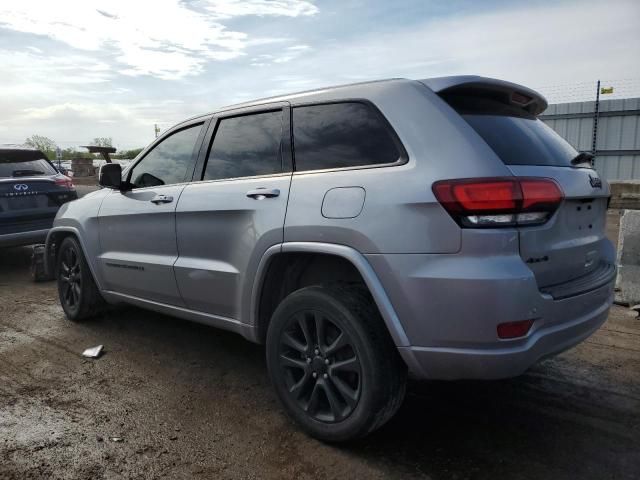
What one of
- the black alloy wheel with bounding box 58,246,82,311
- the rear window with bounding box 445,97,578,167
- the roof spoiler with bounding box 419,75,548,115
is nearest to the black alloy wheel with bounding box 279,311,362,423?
the rear window with bounding box 445,97,578,167

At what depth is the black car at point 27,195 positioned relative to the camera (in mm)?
6738

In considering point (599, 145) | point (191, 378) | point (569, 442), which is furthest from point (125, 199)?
point (599, 145)

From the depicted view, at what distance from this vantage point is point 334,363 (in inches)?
105

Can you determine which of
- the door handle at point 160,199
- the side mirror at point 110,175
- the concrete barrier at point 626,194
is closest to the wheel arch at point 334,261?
the door handle at point 160,199

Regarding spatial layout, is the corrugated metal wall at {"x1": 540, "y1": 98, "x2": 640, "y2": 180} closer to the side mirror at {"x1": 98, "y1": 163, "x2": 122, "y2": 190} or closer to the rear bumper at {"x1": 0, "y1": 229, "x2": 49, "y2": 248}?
the rear bumper at {"x1": 0, "y1": 229, "x2": 49, "y2": 248}

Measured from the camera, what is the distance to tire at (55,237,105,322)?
4684 millimetres

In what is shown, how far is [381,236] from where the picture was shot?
7.86 ft

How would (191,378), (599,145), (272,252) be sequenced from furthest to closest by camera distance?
(599,145), (191,378), (272,252)

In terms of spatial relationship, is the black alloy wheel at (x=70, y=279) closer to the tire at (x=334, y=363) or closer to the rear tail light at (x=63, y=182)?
the tire at (x=334, y=363)

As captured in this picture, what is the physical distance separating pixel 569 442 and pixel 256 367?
6.75 ft

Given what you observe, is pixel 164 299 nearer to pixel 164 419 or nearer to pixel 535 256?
pixel 164 419

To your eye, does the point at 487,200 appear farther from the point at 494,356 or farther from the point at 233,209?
the point at 233,209

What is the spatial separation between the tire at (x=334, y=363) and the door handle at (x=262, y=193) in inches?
22.7

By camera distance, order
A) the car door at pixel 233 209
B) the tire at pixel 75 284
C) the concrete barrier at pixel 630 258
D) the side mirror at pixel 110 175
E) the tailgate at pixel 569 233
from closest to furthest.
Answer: the tailgate at pixel 569 233 < the car door at pixel 233 209 < the side mirror at pixel 110 175 < the tire at pixel 75 284 < the concrete barrier at pixel 630 258
